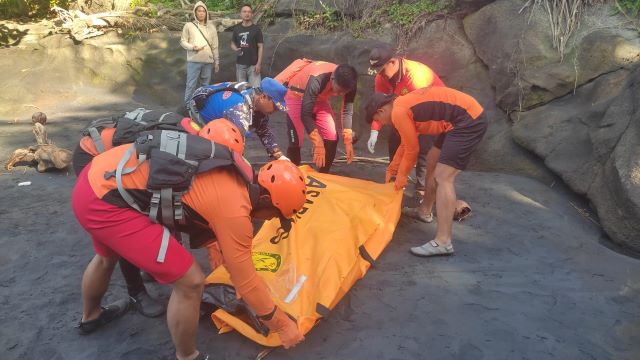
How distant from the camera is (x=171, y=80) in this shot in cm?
870

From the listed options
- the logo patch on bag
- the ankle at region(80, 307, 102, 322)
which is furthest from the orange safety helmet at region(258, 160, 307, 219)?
the ankle at region(80, 307, 102, 322)

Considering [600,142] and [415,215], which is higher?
[600,142]

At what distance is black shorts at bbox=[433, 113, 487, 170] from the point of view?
331 centimetres

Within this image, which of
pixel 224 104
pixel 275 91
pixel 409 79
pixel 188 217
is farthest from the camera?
pixel 409 79

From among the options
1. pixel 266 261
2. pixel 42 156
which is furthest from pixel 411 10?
pixel 42 156

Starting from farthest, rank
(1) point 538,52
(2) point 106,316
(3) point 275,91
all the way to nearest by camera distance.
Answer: (1) point 538,52, (3) point 275,91, (2) point 106,316

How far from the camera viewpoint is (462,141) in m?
3.32

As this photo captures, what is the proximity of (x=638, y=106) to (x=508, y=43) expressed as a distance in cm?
190

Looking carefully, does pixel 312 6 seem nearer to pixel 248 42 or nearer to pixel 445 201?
pixel 248 42

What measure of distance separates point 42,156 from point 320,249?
3584mm

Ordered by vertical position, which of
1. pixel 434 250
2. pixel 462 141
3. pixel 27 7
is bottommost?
pixel 434 250

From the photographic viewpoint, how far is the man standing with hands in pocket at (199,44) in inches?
275

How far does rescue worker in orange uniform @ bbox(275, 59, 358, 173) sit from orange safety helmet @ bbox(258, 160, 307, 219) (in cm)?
186

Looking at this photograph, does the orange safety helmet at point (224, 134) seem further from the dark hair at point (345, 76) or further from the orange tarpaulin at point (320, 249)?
the dark hair at point (345, 76)
